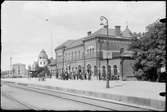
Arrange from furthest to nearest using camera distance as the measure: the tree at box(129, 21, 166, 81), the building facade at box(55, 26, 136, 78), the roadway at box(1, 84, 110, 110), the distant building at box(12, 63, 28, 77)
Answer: the distant building at box(12, 63, 28, 77), the building facade at box(55, 26, 136, 78), the tree at box(129, 21, 166, 81), the roadway at box(1, 84, 110, 110)

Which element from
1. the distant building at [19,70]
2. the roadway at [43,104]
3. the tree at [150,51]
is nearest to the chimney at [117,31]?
the tree at [150,51]

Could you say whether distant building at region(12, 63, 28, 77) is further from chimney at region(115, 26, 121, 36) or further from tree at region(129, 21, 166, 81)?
tree at region(129, 21, 166, 81)

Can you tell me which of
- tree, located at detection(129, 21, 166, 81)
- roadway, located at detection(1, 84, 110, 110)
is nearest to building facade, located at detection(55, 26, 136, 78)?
tree, located at detection(129, 21, 166, 81)

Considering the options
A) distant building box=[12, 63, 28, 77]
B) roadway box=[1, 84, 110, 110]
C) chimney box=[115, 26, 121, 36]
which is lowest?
roadway box=[1, 84, 110, 110]

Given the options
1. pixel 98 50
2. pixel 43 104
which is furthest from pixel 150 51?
pixel 43 104

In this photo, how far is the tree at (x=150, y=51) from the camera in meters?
38.4

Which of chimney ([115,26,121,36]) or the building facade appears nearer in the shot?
the building facade

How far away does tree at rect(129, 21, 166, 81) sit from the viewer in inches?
1510

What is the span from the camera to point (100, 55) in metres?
64.6

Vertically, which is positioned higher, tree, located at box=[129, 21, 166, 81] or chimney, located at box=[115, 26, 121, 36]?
chimney, located at box=[115, 26, 121, 36]

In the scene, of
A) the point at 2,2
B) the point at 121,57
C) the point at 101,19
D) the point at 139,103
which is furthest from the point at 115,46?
the point at 2,2

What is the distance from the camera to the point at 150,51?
133ft

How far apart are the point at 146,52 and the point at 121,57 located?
16.1 m

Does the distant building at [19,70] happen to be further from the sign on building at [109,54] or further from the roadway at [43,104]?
the roadway at [43,104]
